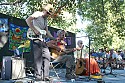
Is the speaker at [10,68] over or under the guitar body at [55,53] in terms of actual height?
under

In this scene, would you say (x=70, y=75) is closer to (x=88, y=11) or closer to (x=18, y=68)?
(x=18, y=68)

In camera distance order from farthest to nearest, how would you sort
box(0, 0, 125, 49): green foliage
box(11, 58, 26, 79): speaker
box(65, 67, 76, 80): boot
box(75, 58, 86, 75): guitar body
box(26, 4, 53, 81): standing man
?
box(0, 0, 125, 49): green foliage, box(75, 58, 86, 75): guitar body, box(11, 58, 26, 79): speaker, box(65, 67, 76, 80): boot, box(26, 4, 53, 81): standing man

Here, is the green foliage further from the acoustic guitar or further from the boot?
the boot

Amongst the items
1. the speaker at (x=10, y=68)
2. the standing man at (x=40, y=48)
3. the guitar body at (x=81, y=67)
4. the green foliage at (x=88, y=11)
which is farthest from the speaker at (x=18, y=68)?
the standing man at (x=40, y=48)

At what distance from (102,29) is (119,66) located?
1057 centimetres

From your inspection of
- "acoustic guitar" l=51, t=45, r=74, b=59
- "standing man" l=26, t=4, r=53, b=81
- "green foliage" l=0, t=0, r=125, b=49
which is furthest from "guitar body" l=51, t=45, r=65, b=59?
"standing man" l=26, t=4, r=53, b=81

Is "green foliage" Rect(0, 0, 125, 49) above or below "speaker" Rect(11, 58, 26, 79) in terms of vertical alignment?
above

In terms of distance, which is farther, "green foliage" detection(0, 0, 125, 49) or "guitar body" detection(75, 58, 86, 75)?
"green foliage" detection(0, 0, 125, 49)

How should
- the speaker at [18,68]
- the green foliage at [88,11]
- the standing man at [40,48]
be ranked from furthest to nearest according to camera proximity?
the green foliage at [88,11] < the speaker at [18,68] < the standing man at [40,48]

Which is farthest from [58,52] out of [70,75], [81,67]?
[81,67]

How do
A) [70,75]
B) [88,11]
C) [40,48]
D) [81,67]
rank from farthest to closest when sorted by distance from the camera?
[88,11] < [81,67] < [70,75] < [40,48]

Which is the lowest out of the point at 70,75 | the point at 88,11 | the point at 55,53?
the point at 70,75

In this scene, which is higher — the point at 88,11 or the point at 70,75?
the point at 88,11

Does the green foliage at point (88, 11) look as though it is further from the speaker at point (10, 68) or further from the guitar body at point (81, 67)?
the speaker at point (10, 68)
